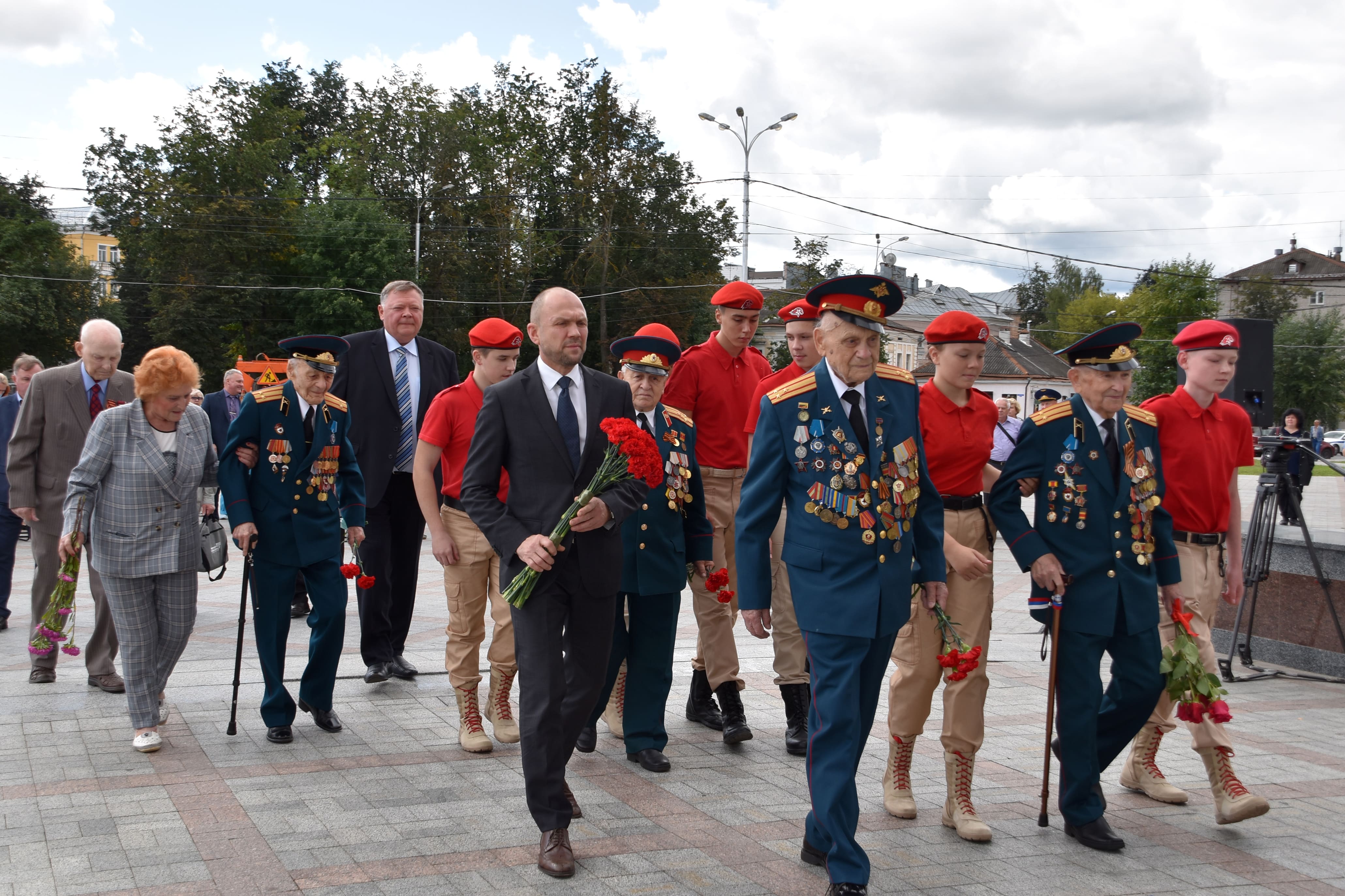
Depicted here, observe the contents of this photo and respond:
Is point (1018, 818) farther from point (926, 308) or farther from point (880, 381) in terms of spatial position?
point (926, 308)

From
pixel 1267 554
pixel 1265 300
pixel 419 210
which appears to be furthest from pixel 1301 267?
pixel 1267 554

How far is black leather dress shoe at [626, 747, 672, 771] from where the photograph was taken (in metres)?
5.55

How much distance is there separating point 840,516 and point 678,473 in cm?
170

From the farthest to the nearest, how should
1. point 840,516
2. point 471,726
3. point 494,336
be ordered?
1. point 494,336
2. point 471,726
3. point 840,516

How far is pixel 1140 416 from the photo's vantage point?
500cm

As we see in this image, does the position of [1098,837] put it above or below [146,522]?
below

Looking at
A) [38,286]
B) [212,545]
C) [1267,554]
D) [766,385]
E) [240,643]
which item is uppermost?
[38,286]

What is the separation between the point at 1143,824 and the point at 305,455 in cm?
442

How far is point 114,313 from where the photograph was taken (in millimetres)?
45875

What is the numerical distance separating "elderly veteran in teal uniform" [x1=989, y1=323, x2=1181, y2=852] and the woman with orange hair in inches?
159

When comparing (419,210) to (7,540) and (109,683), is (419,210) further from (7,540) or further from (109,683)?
(109,683)

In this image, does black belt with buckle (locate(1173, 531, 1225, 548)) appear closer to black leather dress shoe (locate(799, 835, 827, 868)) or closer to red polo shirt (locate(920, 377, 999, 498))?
red polo shirt (locate(920, 377, 999, 498))

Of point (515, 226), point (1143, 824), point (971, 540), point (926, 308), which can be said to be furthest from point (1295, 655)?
point (926, 308)

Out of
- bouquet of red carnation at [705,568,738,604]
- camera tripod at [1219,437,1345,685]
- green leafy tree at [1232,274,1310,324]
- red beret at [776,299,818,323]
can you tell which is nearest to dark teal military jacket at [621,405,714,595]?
bouquet of red carnation at [705,568,738,604]
